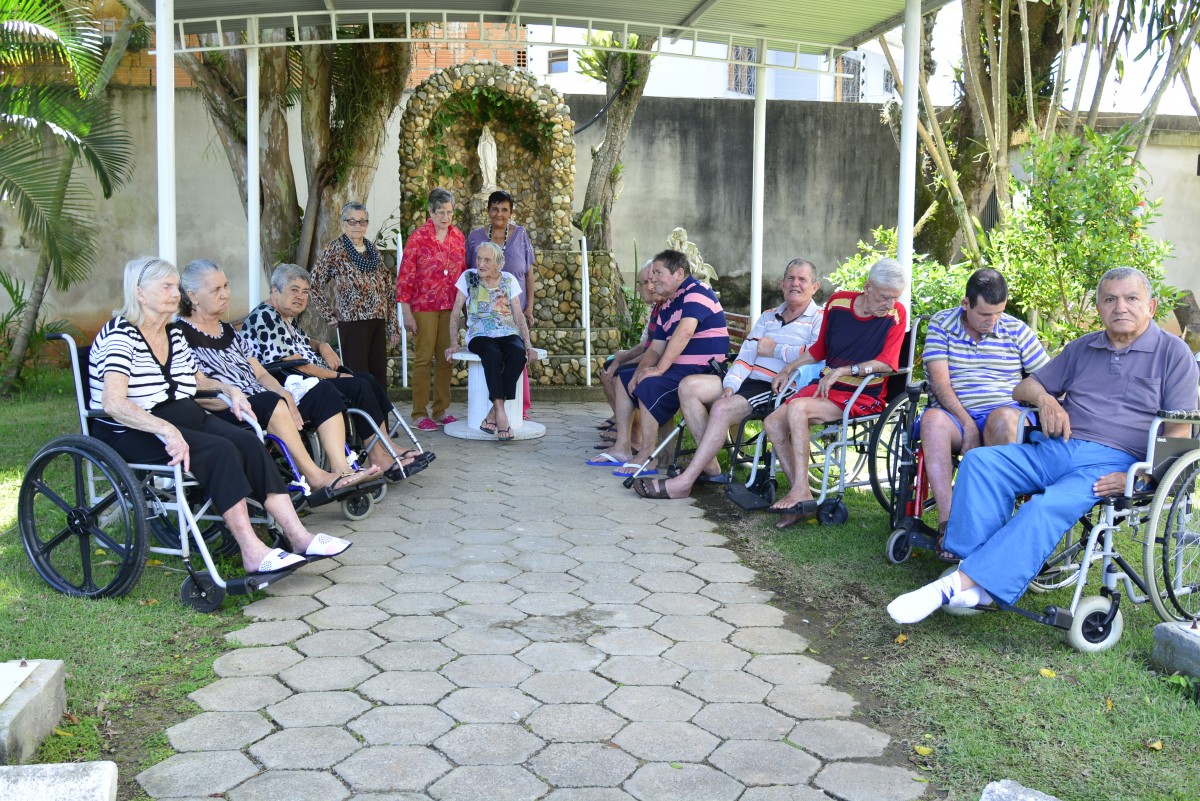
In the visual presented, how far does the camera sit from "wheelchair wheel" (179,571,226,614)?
13.2 ft

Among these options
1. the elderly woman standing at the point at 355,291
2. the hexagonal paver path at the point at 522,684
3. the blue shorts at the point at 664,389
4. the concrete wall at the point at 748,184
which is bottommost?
the hexagonal paver path at the point at 522,684

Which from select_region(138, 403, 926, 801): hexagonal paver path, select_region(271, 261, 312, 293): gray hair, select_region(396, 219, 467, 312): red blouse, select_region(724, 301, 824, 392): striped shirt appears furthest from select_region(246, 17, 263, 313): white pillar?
select_region(724, 301, 824, 392): striped shirt

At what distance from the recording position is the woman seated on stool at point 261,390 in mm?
4918

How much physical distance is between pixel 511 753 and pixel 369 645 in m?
0.96

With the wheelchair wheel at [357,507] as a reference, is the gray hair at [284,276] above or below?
above

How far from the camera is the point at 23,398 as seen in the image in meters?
8.62

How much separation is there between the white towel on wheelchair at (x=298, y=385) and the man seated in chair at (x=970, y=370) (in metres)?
2.85

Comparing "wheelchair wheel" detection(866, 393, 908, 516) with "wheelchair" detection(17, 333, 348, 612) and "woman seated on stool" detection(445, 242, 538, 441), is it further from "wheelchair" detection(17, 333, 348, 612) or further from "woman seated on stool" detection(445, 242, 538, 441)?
"woman seated on stool" detection(445, 242, 538, 441)

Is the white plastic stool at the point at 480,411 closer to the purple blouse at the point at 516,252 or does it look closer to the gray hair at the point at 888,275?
the purple blouse at the point at 516,252

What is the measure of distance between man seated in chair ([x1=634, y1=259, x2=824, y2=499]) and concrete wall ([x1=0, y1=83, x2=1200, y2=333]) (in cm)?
629

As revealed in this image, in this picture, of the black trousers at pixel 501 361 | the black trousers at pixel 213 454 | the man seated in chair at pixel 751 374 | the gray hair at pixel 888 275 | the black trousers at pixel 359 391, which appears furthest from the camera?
the black trousers at pixel 501 361

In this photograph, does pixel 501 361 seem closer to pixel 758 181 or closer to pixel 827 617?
pixel 758 181

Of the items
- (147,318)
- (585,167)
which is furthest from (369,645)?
(585,167)

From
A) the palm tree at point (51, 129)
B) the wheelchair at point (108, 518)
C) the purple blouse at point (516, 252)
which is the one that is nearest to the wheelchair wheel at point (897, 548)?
the wheelchair at point (108, 518)
